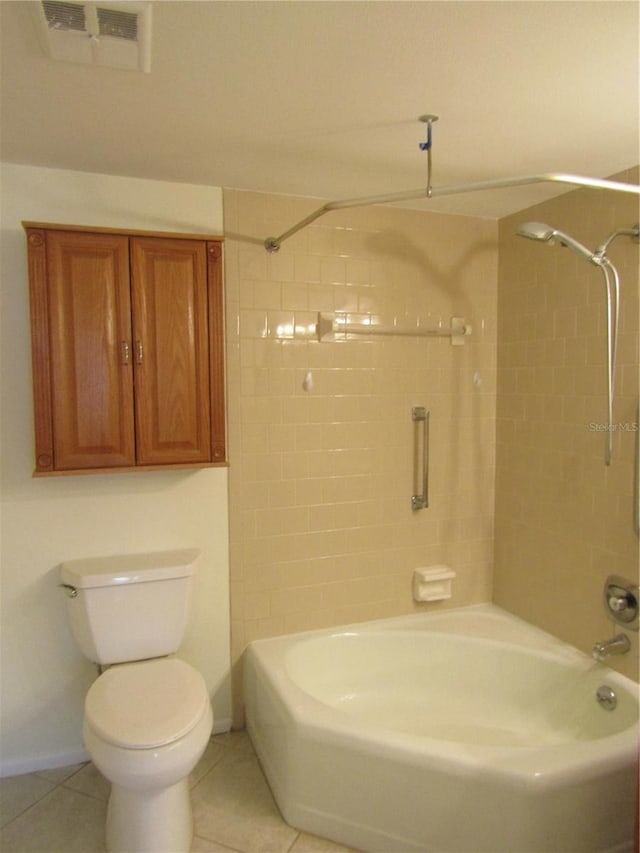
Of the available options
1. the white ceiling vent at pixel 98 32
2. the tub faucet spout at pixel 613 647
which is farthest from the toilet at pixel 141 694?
the white ceiling vent at pixel 98 32

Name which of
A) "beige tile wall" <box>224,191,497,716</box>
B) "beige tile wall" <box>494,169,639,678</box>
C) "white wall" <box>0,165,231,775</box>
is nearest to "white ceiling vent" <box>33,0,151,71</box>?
"white wall" <box>0,165,231,775</box>

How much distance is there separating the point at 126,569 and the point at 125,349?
83cm

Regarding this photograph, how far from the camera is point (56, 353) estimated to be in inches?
81.0

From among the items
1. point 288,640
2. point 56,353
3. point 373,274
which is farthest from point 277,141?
point 288,640

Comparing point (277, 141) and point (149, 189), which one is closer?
point (277, 141)

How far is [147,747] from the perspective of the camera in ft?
5.56

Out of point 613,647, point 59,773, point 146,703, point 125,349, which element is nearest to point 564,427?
point 613,647

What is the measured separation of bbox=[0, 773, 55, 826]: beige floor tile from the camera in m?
2.08

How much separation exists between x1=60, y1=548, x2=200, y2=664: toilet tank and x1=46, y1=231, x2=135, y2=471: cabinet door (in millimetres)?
411

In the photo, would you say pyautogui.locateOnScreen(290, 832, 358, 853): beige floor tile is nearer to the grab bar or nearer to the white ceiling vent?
the grab bar

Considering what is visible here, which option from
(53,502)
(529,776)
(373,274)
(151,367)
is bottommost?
(529,776)

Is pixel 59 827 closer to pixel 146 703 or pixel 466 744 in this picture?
pixel 146 703

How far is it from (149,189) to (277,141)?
0.66 metres

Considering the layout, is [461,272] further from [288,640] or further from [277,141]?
[288,640]
